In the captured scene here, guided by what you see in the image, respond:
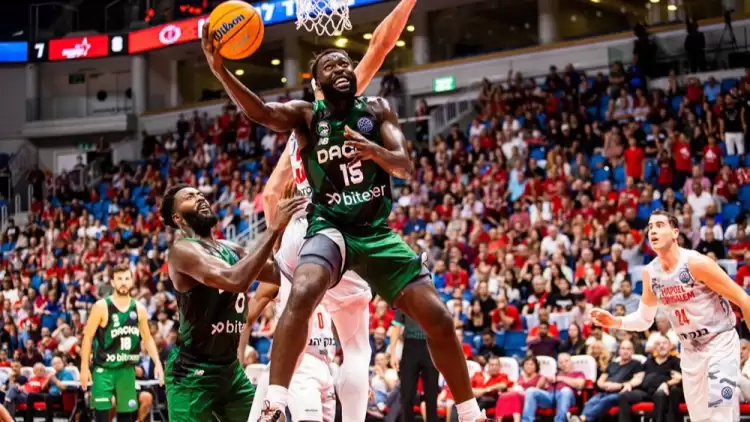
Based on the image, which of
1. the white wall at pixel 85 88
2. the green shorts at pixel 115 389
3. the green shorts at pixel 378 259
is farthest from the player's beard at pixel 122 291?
the white wall at pixel 85 88

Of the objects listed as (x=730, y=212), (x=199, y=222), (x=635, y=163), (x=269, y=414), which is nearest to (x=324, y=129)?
(x=199, y=222)

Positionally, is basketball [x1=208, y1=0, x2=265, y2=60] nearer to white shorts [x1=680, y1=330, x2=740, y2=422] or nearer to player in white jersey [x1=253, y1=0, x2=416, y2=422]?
player in white jersey [x1=253, y1=0, x2=416, y2=422]

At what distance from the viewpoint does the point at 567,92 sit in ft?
67.1

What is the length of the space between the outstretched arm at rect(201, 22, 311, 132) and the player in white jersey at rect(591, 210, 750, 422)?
3528 millimetres

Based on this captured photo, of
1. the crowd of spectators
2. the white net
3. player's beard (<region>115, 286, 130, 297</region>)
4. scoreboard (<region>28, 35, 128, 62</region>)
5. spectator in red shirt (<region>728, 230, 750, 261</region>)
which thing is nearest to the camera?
the white net

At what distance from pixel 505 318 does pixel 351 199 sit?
29.7ft

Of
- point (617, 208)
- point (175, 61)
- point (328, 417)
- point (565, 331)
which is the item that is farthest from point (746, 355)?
point (175, 61)

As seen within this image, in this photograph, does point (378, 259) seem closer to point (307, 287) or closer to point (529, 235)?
point (307, 287)

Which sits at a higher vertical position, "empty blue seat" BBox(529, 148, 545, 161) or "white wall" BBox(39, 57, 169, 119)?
"white wall" BBox(39, 57, 169, 119)

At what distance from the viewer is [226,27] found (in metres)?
5.37

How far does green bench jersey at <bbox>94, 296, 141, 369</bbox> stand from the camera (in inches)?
408

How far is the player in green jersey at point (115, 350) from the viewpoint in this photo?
1027cm

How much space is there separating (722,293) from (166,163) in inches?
895

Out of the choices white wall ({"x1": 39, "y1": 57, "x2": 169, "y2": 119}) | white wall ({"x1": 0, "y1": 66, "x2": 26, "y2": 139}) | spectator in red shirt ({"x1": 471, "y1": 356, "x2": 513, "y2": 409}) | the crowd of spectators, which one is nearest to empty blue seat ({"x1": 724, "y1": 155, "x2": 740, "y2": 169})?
the crowd of spectators
